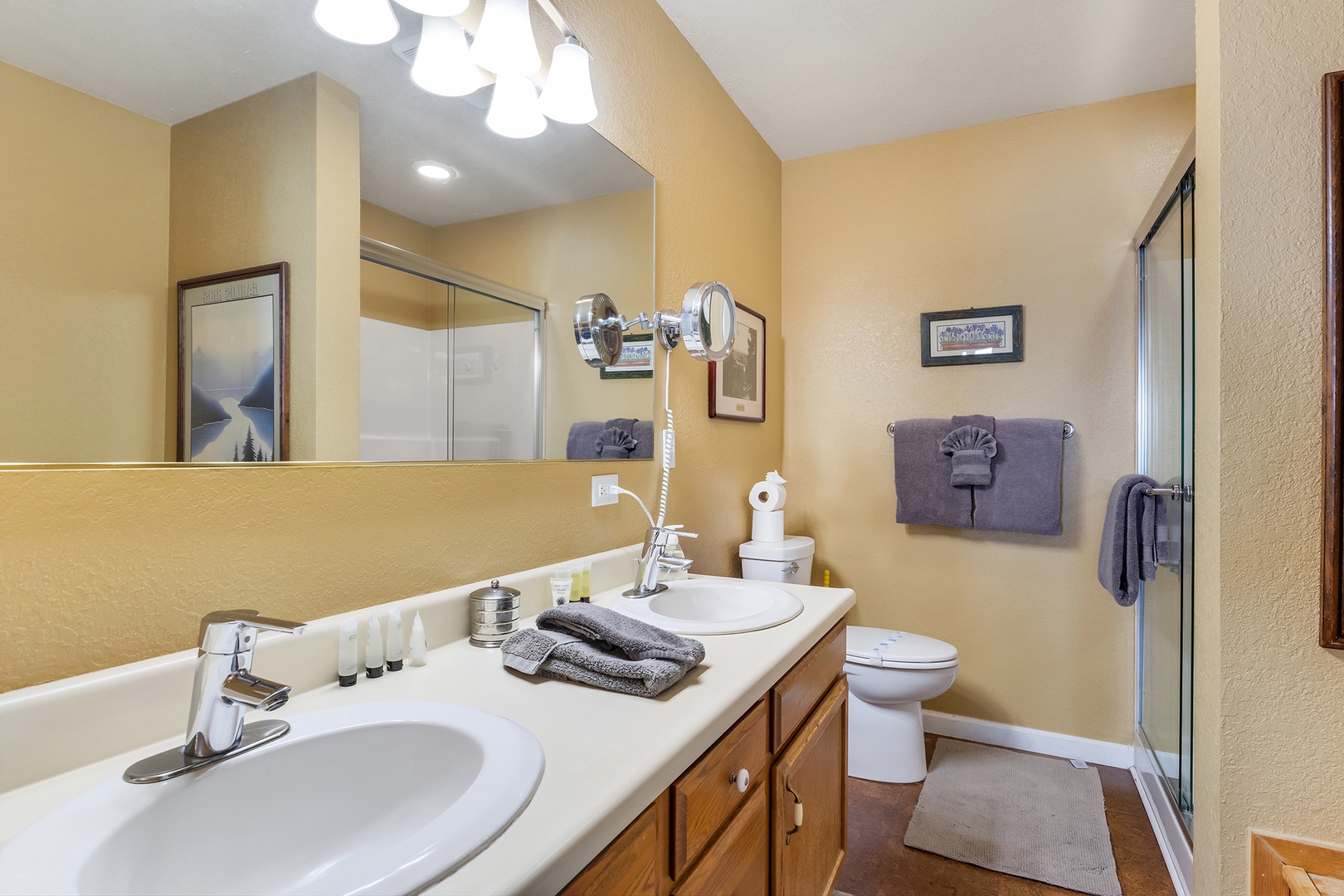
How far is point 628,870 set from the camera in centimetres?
67

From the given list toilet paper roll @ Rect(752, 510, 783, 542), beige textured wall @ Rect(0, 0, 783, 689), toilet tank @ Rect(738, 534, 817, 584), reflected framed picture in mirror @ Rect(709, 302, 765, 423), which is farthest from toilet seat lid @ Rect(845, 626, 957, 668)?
reflected framed picture in mirror @ Rect(709, 302, 765, 423)

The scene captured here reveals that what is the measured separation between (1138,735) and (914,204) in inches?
80.4

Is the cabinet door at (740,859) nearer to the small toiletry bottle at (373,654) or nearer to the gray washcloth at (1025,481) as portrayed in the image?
the small toiletry bottle at (373,654)

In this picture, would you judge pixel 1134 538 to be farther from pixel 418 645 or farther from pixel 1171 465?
pixel 418 645

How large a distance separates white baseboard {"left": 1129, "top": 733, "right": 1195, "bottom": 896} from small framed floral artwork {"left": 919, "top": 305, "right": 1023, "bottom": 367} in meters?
1.38

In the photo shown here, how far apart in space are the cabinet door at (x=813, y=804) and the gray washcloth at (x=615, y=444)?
0.73m

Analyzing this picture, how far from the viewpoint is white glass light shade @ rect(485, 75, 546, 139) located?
1.28 meters

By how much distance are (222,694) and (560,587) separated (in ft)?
2.20

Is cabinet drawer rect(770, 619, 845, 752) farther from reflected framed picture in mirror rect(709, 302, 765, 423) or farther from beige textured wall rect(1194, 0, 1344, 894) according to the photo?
reflected framed picture in mirror rect(709, 302, 765, 423)

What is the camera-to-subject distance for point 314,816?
0.70 metres

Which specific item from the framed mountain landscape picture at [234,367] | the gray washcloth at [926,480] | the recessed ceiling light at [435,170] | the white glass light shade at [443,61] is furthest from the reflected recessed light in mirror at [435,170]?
the gray washcloth at [926,480]

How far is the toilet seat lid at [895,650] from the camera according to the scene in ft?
6.74

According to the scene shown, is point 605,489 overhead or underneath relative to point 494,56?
underneath

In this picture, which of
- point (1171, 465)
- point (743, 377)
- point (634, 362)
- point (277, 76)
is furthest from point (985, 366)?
point (277, 76)
